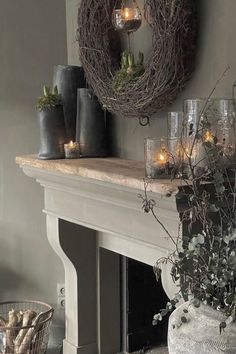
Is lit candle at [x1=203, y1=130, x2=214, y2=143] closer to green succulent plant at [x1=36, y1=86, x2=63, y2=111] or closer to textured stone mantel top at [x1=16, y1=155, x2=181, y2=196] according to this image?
textured stone mantel top at [x1=16, y1=155, x2=181, y2=196]

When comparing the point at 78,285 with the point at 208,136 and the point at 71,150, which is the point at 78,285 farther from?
the point at 208,136

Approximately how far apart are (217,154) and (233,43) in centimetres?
43

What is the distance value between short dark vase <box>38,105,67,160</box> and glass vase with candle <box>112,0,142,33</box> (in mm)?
497

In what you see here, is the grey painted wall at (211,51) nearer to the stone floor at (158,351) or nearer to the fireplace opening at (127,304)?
the fireplace opening at (127,304)

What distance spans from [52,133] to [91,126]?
6.9 inches

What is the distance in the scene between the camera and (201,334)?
1.92 meters

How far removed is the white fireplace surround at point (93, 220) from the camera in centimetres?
236

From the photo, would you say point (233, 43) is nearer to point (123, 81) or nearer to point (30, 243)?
point (123, 81)

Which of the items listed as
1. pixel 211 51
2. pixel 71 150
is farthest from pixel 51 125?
pixel 211 51

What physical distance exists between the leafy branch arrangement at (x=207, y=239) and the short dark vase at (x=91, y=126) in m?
0.70

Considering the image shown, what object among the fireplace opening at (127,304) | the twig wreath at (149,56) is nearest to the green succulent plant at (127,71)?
the twig wreath at (149,56)

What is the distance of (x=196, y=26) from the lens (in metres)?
2.35

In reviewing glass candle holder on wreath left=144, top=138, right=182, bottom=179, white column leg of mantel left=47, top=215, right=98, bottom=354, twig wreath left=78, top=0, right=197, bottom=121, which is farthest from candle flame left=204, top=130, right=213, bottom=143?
white column leg of mantel left=47, top=215, right=98, bottom=354

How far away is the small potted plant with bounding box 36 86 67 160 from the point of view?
2.78 m
